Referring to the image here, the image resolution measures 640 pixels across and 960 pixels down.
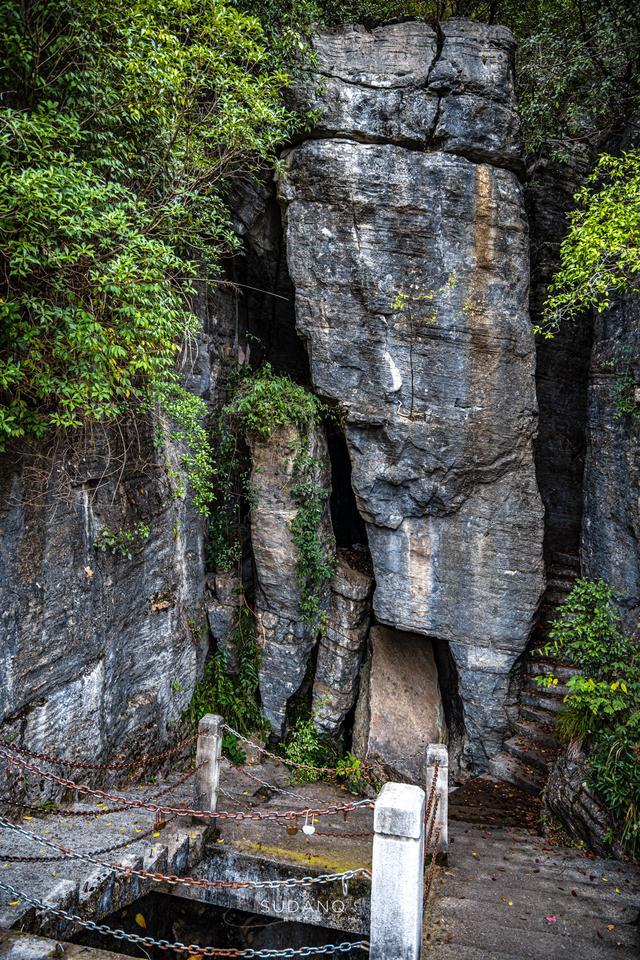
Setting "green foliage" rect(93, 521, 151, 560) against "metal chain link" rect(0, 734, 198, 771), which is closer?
"metal chain link" rect(0, 734, 198, 771)

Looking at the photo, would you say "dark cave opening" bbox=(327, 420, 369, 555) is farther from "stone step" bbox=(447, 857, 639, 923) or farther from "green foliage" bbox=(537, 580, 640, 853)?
"stone step" bbox=(447, 857, 639, 923)

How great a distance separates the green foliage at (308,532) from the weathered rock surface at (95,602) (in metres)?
1.72

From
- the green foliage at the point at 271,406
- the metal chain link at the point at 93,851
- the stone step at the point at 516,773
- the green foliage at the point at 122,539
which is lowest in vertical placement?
the stone step at the point at 516,773

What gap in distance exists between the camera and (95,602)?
6.41m

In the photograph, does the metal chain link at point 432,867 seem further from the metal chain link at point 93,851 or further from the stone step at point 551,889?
the metal chain link at point 93,851

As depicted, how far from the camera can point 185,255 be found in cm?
784

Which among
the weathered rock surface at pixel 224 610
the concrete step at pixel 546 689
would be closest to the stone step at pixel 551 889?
the concrete step at pixel 546 689

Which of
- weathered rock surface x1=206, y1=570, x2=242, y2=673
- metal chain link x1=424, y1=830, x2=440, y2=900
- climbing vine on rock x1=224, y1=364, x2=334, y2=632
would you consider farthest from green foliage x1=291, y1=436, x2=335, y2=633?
metal chain link x1=424, y1=830, x2=440, y2=900

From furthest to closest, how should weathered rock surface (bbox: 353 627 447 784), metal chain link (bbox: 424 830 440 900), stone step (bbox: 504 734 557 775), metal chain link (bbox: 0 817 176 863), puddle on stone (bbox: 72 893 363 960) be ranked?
1. weathered rock surface (bbox: 353 627 447 784)
2. stone step (bbox: 504 734 557 775)
3. puddle on stone (bbox: 72 893 363 960)
4. metal chain link (bbox: 424 830 440 900)
5. metal chain link (bbox: 0 817 176 863)

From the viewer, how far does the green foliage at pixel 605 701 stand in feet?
19.6

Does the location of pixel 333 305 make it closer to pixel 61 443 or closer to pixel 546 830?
pixel 61 443

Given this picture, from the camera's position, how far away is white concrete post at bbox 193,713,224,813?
5.75m

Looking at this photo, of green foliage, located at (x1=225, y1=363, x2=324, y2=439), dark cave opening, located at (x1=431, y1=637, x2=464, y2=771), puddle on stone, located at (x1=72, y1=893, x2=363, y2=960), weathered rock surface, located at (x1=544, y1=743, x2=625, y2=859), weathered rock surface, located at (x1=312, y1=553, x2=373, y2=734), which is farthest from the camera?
dark cave opening, located at (x1=431, y1=637, x2=464, y2=771)

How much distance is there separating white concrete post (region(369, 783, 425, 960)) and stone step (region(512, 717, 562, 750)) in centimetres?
631
